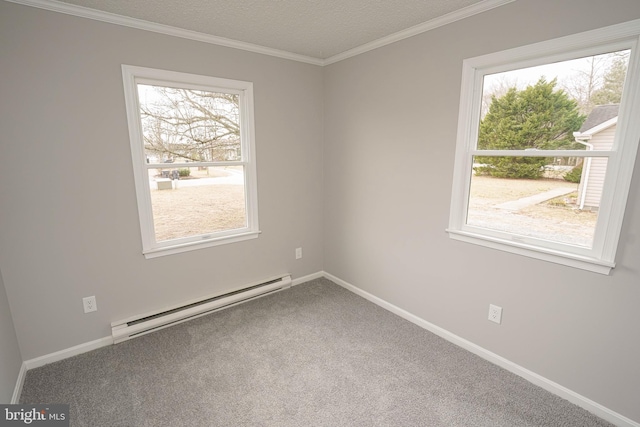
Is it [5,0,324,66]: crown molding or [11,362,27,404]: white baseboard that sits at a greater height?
[5,0,324,66]: crown molding

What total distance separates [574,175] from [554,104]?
454mm

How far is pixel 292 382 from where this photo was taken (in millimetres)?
2012

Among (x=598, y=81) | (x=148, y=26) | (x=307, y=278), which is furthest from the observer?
(x=307, y=278)

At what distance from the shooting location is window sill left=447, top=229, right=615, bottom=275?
1.69m

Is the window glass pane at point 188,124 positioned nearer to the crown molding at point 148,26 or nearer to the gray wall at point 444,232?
the crown molding at point 148,26

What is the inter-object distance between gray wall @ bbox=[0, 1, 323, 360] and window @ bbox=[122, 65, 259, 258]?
84 millimetres

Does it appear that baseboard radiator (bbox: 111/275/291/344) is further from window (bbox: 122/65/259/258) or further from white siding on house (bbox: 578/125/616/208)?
white siding on house (bbox: 578/125/616/208)

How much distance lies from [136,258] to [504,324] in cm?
288

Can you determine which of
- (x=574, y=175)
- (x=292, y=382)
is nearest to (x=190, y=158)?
(x=292, y=382)

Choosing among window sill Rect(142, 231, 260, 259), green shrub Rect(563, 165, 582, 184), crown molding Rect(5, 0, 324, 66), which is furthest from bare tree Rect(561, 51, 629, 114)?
window sill Rect(142, 231, 260, 259)

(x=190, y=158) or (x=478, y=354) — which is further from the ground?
(x=190, y=158)

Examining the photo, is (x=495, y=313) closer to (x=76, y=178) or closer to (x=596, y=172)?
(x=596, y=172)

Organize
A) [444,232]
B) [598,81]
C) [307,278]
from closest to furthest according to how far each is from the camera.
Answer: [598,81] < [444,232] < [307,278]

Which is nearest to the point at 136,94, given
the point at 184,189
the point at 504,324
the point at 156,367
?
the point at 184,189
